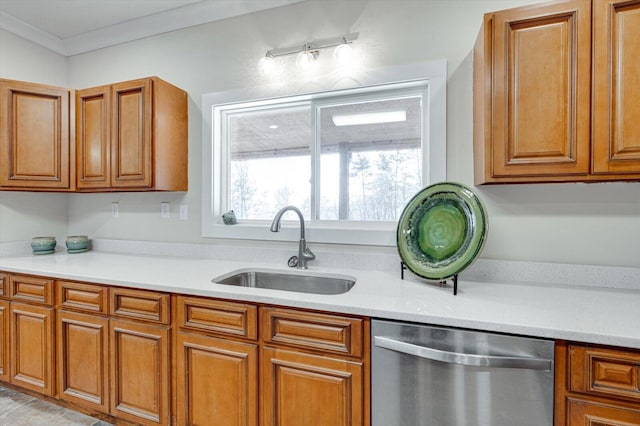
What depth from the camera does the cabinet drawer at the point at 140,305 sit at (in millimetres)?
1579

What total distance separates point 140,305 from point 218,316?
0.48 meters

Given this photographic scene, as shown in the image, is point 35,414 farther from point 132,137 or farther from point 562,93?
point 562,93

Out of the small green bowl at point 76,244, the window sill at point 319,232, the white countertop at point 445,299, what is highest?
the window sill at point 319,232

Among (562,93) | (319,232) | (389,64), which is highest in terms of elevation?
(389,64)

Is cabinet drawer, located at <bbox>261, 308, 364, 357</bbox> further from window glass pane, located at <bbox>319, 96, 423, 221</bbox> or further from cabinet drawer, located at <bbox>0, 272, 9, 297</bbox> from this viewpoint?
cabinet drawer, located at <bbox>0, 272, 9, 297</bbox>

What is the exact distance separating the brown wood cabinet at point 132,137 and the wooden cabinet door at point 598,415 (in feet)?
7.78

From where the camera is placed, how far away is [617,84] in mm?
1261

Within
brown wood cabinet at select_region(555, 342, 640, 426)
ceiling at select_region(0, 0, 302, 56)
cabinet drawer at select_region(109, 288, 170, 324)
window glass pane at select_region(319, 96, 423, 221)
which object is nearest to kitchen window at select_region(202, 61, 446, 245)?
window glass pane at select_region(319, 96, 423, 221)

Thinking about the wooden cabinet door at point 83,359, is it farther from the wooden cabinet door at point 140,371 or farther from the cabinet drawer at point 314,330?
the cabinet drawer at point 314,330

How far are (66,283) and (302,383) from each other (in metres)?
1.50

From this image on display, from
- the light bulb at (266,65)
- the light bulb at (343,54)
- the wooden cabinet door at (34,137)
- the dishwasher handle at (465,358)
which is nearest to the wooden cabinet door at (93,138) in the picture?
the wooden cabinet door at (34,137)

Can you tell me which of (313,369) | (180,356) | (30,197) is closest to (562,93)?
(313,369)

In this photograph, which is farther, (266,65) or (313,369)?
(266,65)

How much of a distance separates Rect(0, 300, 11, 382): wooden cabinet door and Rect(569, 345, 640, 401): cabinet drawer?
2.98 m
